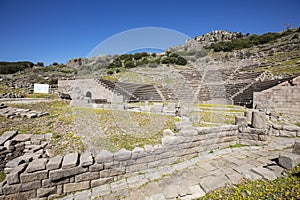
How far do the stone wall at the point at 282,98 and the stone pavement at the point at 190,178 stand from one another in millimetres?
12184

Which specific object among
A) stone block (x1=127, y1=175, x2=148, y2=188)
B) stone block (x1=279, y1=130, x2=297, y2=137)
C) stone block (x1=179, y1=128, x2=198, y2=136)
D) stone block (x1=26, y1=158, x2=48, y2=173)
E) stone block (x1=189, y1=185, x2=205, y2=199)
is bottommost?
stone block (x1=127, y1=175, x2=148, y2=188)

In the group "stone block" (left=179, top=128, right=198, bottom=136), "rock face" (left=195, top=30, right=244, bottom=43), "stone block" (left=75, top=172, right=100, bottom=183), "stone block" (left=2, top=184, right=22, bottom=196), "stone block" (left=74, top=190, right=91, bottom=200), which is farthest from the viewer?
"rock face" (left=195, top=30, right=244, bottom=43)

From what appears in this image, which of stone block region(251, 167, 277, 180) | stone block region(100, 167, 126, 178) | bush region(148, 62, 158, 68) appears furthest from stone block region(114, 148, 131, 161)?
bush region(148, 62, 158, 68)

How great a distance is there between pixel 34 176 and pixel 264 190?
184 inches

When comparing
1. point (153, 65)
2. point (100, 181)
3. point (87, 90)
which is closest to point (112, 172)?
point (100, 181)

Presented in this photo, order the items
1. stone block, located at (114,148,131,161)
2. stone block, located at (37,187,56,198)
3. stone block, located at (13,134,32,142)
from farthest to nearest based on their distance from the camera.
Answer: stone block, located at (13,134,32,142), stone block, located at (114,148,131,161), stone block, located at (37,187,56,198)

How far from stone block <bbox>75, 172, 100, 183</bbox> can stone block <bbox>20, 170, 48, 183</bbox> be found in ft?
2.07

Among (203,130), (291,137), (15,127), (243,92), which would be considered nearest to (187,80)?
(243,92)

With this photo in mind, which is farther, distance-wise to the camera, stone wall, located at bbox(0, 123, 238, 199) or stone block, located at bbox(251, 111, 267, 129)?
stone block, located at bbox(251, 111, 267, 129)

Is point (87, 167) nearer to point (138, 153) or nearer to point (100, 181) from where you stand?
point (100, 181)

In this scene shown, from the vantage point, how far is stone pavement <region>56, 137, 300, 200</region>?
304 cm

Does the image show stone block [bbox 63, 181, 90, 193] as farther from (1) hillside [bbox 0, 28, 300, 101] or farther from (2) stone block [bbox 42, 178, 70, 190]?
(1) hillside [bbox 0, 28, 300, 101]

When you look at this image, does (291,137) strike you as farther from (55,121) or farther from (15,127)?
(15,127)

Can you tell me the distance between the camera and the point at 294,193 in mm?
2482
